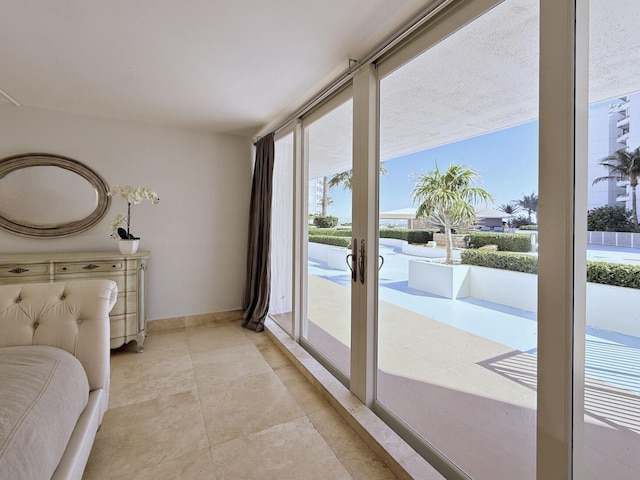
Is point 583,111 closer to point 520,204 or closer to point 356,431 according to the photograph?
point 520,204

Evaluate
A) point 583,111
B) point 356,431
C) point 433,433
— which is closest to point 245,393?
point 356,431

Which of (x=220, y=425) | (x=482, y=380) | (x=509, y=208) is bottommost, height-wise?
(x=220, y=425)

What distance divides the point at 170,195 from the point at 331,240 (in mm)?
2017

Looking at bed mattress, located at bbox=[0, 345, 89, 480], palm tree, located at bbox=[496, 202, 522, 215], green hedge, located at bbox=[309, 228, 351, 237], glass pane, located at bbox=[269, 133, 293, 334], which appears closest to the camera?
bed mattress, located at bbox=[0, 345, 89, 480]

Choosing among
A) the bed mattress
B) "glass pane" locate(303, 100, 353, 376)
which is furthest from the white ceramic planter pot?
"glass pane" locate(303, 100, 353, 376)

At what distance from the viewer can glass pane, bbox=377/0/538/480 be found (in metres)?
1.29

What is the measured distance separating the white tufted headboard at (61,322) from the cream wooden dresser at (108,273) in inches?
43.8

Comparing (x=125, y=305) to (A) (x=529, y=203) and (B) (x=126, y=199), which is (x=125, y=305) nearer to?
(B) (x=126, y=199)

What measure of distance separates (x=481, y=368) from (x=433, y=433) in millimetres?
440

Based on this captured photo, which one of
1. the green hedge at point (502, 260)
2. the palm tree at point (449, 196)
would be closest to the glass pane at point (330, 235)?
the palm tree at point (449, 196)

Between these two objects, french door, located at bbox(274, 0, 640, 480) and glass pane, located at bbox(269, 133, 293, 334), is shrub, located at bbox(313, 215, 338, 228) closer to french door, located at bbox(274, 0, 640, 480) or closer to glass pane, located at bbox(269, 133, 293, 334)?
french door, located at bbox(274, 0, 640, 480)

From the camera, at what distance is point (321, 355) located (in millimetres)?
2629

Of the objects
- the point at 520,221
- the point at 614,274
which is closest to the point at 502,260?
the point at 520,221

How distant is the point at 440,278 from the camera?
1738mm
